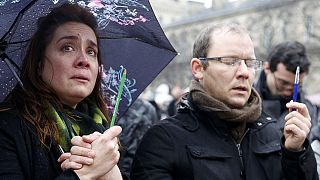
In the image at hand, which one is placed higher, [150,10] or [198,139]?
[150,10]

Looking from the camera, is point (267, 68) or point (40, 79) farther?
point (267, 68)

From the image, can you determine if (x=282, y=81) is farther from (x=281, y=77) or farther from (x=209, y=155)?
(x=209, y=155)

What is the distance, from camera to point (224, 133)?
3041 millimetres

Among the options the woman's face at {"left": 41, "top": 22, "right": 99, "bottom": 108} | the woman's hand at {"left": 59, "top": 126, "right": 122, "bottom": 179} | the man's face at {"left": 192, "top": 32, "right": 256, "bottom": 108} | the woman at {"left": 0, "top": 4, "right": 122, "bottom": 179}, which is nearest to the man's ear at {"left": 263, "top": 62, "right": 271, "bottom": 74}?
the man's face at {"left": 192, "top": 32, "right": 256, "bottom": 108}

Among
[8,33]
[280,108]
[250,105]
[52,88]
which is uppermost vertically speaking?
[8,33]

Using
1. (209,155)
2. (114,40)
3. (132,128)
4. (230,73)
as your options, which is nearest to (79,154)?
(209,155)

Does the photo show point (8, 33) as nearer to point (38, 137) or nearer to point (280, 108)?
point (38, 137)

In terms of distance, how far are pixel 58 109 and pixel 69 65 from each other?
23 centimetres

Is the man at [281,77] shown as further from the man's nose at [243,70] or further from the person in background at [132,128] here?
the man's nose at [243,70]

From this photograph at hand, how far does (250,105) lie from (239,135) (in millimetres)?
185

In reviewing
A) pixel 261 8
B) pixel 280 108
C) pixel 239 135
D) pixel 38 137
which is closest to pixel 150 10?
pixel 239 135

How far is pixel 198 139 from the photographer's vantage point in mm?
3014

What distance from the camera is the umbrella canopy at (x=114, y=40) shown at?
8.82 ft

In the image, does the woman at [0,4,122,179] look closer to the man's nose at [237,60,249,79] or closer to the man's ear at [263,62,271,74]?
the man's nose at [237,60,249,79]
